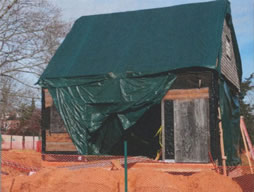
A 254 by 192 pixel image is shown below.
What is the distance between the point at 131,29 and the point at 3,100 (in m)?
15.4

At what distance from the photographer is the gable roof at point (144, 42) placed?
14094 mm

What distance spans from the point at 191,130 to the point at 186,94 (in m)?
1.29

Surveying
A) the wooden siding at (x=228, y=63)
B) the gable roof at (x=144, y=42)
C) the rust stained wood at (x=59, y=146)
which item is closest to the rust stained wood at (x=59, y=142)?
the rust stained wood at (x=59, y=146)

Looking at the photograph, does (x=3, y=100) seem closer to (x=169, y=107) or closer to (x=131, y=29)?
(x=131, y=29)

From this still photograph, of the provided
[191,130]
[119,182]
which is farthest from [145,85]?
[119,182]

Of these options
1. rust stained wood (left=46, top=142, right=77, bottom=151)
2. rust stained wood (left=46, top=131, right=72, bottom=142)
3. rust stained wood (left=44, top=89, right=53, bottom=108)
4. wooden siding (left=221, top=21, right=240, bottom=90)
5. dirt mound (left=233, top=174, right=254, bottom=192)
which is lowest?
dirt mound (left=233, top=174, right=254, bottom=192)

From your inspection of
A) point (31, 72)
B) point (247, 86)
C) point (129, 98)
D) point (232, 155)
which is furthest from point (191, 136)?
point (247, 86)

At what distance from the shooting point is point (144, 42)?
50.9 feet

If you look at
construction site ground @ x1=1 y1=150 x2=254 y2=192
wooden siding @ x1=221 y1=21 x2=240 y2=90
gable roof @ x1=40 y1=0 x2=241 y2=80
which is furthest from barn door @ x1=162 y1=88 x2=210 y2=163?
wooden siding @ x1=221 y1=21 x2=240 y2=90

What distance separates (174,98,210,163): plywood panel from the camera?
13055 millimetres

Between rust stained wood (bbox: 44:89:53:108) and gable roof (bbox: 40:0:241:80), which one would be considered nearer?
gable roof (bbox: 40:0:241:80)

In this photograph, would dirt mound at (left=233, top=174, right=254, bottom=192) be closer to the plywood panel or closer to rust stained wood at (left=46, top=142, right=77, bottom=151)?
the plywood panel

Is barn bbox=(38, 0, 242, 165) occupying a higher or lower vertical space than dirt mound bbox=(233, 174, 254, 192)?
higher

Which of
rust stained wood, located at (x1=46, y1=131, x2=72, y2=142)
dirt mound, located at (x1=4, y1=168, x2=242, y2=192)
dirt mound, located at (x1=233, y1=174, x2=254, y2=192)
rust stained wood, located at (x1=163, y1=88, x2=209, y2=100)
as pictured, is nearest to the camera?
dirt mound, located at (x1=4, y1=168, x2=242, y2=192)
